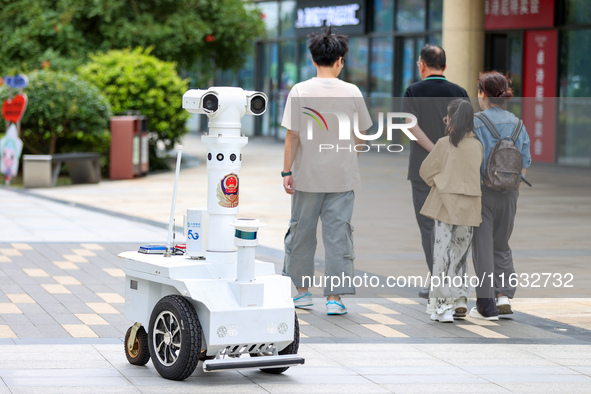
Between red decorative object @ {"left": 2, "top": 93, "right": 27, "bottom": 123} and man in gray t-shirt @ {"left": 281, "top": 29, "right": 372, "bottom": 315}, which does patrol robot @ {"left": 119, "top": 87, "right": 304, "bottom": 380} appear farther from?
red decorative object @ {"left": 2, "top": 93, "right": 27, "bottom": 123}

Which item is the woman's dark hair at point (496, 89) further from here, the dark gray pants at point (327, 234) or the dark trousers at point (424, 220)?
the dark gray pants at point (327, 234)

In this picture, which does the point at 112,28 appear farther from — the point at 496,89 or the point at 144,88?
the point at 496,89

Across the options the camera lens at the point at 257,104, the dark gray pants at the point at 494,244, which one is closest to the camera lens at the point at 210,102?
the camera lens at the point at 257,104

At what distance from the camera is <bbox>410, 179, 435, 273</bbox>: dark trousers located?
746 centimetres

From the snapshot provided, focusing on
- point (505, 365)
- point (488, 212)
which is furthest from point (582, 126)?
point (505, 365)

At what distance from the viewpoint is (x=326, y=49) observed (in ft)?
22.8

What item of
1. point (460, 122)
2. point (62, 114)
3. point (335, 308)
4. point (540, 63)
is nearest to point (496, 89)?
point (460, 122)

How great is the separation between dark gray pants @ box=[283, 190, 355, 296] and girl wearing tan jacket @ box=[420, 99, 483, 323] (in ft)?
1.79

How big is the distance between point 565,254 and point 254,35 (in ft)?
55.9

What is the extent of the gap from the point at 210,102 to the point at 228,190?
17.9 inches

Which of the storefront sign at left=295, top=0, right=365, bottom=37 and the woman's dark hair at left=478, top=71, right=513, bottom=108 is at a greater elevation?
the storefront sign at left=295, top=0, right=365, bottom=37

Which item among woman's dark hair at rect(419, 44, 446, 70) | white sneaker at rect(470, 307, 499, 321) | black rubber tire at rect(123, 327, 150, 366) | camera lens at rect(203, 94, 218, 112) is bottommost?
white sneaker at rect(470, 307, 499, 321)

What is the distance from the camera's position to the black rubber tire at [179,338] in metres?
4.91

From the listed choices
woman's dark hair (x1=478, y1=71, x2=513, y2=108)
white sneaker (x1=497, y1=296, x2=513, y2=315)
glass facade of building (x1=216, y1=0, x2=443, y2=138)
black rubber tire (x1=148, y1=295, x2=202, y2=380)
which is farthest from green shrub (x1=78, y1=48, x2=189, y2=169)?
black rubber tire (x1=148, y1=295, x2=202, y2=380)
